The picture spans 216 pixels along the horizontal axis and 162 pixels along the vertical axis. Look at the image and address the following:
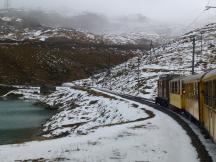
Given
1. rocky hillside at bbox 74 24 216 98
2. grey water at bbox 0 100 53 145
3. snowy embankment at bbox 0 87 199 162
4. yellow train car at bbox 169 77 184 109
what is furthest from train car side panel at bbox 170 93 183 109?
rocky hillside at bbox 74 24 216 98

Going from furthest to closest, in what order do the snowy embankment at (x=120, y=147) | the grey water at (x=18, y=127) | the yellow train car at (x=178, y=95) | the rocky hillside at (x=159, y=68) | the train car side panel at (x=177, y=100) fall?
the rocky hillside at (x=159, y=68), the grey water at (x=18, y=127), the train car side panel at (x=177, y=100), the yellow train car at (x=178, y=95), the snowy embankment at (x=120, y=147)

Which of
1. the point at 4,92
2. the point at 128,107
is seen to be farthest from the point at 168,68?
the point at 128,107

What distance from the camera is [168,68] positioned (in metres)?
119

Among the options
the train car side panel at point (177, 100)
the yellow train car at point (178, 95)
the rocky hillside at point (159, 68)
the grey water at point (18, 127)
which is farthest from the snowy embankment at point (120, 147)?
the rocky hillside at point (159, 68)

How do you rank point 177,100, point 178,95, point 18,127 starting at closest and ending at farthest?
1. point 178,95
2. point 177,100
3. point 18,127

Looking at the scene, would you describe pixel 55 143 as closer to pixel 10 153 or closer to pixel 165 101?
pixel 10 153

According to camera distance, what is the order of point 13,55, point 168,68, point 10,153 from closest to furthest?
1. point 10,153
2. point 168,68
3. point 13,55

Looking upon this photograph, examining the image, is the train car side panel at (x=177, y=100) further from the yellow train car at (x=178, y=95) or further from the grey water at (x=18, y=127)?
the grey water at (x=18, y=127)

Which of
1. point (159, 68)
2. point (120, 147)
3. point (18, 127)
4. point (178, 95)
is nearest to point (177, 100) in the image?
point (178, 95)

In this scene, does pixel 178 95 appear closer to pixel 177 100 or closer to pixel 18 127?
pixel 177 100

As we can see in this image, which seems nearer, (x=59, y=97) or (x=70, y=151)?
(x=70, y=151)

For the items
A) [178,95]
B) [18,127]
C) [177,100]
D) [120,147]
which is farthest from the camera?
[18,127]

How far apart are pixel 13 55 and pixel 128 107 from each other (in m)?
131

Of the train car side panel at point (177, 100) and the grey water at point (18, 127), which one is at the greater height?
the train car side panel at point (177, 100)
